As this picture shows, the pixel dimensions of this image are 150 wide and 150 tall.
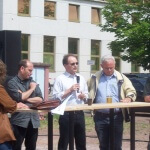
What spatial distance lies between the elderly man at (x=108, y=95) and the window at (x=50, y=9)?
1447 inches

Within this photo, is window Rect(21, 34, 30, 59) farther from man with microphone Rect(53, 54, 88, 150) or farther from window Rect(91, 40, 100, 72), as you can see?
man with microphone Rect(53, 54, 88, 150)

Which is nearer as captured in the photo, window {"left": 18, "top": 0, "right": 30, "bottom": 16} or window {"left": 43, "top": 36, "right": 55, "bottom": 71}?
window {"left": 18, "top": 0, "right": 30, "bottom": 16}

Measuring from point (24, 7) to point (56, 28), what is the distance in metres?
3.19

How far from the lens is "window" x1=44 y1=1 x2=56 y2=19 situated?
1757 inches

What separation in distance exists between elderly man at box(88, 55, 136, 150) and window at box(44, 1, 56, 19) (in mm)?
36762

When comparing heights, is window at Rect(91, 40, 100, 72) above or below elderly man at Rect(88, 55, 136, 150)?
above

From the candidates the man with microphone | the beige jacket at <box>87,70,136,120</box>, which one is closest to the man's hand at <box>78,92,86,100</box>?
the man with microphone

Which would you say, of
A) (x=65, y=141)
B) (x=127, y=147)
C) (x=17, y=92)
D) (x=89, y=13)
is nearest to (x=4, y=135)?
(x=17, y=92)

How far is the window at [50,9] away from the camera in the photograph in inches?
Result: 1757

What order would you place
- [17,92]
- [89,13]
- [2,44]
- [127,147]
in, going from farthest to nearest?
[89,13]
[127,147]
[2,44]
[17,92]

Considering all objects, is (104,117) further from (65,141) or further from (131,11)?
(131,11)

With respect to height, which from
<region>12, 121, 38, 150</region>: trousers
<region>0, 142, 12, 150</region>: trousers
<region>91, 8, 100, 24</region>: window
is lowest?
<region>12, 121, 38, 150</region>: trousers

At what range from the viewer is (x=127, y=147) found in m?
11.9

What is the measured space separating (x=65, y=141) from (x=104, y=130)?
56 cm
